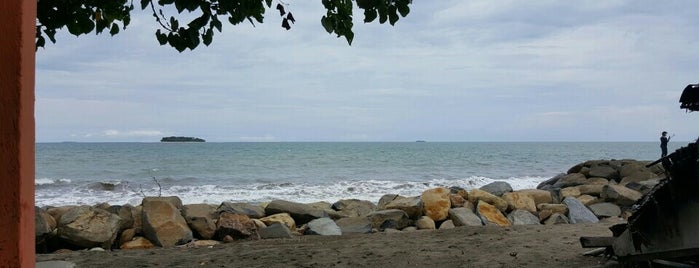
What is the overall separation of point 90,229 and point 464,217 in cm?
694

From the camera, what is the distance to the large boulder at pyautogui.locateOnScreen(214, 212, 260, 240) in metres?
10.1

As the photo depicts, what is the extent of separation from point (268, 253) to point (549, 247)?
3955 mm

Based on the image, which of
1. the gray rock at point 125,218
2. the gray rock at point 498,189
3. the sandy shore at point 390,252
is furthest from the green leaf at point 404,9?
the gray rock at point 498,189

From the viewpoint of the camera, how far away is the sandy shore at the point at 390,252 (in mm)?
7348

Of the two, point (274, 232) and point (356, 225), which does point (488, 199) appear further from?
point (274, 232)

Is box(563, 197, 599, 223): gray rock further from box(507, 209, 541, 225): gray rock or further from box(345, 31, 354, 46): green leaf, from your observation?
box(345, 31, 354, 46): green leaf

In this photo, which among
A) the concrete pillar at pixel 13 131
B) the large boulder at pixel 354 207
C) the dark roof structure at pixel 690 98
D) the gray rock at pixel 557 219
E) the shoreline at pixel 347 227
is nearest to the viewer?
the concrete pillar at pixel 13 131

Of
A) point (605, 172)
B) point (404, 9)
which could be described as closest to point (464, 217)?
point (404, 9)

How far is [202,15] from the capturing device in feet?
14.4

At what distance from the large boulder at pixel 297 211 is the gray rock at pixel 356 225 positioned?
27.1 inches

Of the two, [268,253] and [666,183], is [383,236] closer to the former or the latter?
[268,253]

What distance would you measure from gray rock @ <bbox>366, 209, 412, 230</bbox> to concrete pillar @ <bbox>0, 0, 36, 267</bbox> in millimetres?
10113

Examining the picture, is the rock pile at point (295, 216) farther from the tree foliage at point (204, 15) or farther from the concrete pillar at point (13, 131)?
the concrete pillar at point (13, 131)

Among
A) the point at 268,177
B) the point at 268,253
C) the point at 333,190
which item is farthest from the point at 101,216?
the point at 268,177
